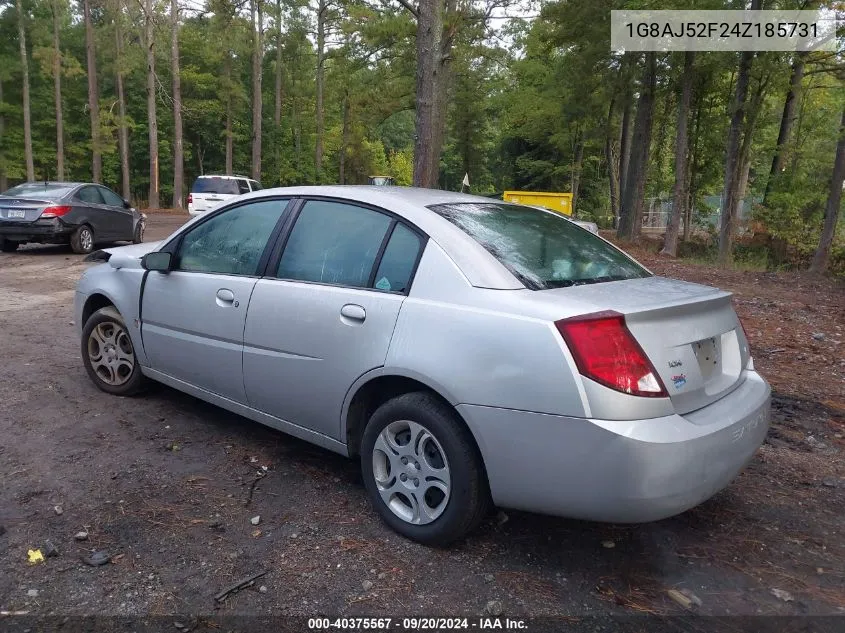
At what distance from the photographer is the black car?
499 inches

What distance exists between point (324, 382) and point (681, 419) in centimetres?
165

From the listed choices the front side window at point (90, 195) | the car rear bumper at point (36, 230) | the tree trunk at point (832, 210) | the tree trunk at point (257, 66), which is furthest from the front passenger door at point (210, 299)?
the tree trunk at point (257, 66)

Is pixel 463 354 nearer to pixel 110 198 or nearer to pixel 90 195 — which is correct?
pixel 90 195

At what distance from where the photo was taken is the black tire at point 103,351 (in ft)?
15.3

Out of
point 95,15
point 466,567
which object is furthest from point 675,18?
point 95,15

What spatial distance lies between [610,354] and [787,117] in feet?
77.4

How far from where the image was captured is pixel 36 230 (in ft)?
41.6

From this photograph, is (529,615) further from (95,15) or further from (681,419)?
(95,15)

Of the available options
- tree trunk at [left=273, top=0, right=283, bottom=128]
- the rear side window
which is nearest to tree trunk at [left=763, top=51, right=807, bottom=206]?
A: the rear side window

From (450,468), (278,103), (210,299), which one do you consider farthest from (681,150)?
(278,103)

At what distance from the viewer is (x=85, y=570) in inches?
106

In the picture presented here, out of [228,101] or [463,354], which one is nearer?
[463,354]

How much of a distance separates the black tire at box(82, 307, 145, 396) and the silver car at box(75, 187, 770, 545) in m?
0.63

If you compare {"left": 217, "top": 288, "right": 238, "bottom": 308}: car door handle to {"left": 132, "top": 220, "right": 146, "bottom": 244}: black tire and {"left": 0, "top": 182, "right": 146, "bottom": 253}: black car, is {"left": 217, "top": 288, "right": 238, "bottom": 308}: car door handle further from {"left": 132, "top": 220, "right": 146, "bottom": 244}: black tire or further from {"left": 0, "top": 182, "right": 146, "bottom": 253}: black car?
{"left": 132, "top": 220, "right": 146, "bottom": 244}: black tire
